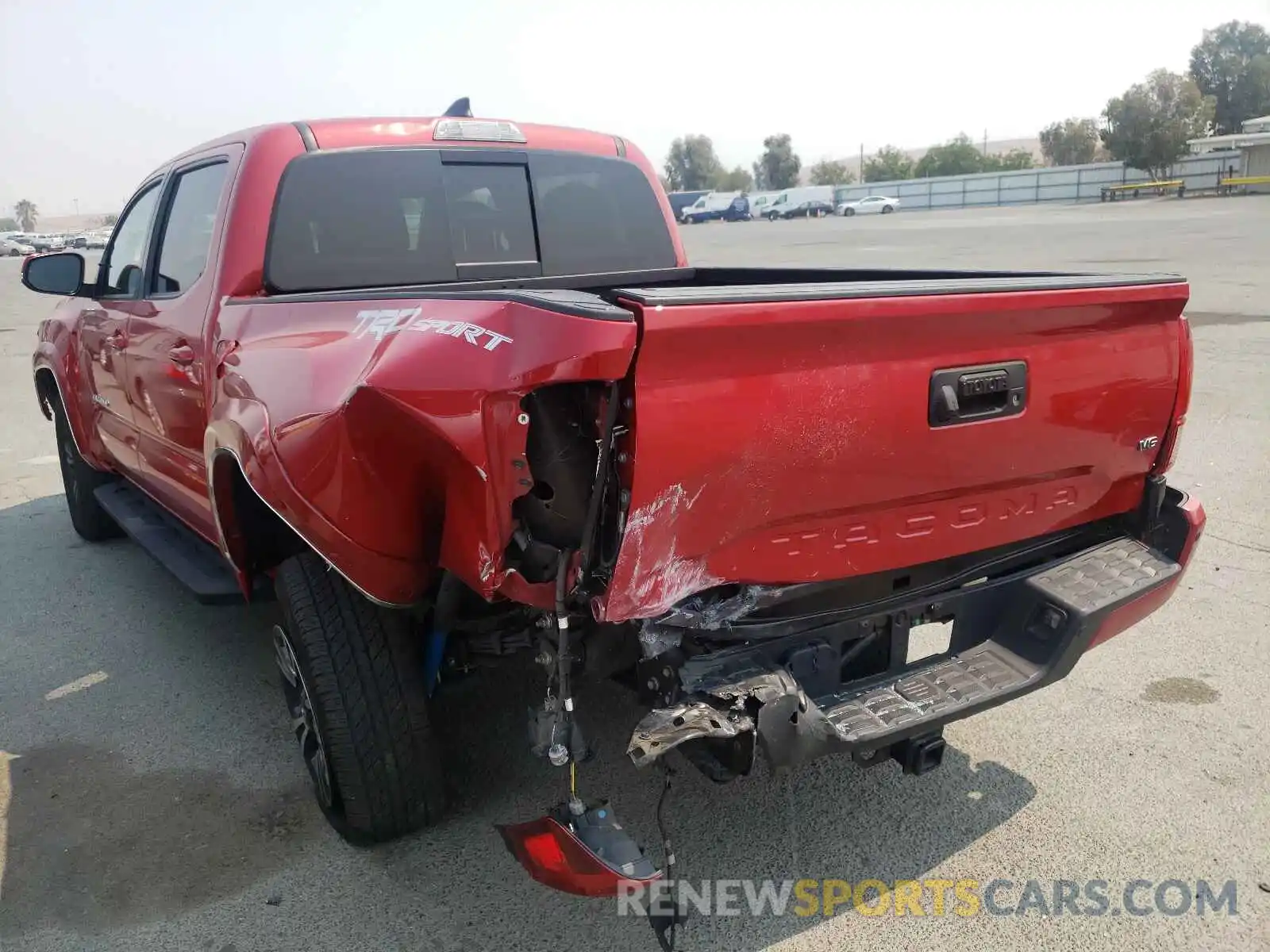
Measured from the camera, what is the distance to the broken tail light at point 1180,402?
115 inches

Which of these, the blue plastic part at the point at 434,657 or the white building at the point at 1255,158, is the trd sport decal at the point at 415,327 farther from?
the white building at the point at 1255,158

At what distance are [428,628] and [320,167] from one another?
176 cm

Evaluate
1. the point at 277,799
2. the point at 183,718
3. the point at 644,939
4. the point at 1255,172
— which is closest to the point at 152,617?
the point at 183,718

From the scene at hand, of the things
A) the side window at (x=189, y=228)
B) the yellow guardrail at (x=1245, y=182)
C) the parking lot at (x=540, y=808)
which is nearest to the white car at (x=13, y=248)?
the side window at (x=189, y=228)

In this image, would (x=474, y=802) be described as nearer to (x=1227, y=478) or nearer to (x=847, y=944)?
(x=847, y=944)

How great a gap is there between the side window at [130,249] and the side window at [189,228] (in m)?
0.25

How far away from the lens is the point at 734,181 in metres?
132

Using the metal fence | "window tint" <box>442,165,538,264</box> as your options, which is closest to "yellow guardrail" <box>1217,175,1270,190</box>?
the metal fence

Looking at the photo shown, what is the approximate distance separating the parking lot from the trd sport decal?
4.99ft

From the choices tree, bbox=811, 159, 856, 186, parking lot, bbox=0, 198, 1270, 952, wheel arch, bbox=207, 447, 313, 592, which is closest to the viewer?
parking lot, bbox=0, 198, 1270, 952

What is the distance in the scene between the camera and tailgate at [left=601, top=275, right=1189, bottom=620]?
2096mm

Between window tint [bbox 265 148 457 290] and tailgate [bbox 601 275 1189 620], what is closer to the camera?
tailgate [bbox 601 275 1189 620]

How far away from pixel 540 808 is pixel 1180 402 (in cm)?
224

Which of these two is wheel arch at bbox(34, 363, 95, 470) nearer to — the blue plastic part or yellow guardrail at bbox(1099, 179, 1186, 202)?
the blue plastic part
